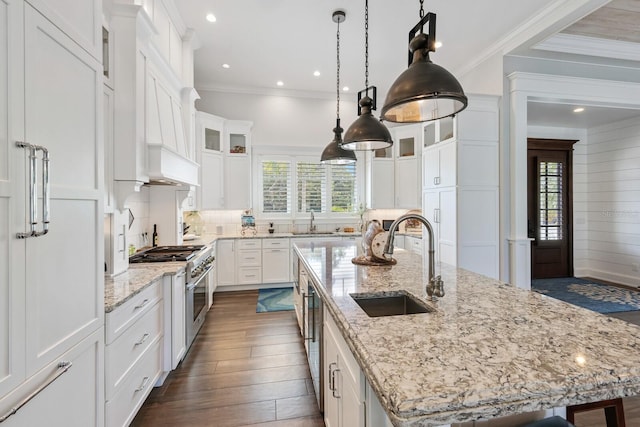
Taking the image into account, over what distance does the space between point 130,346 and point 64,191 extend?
113 centimetres

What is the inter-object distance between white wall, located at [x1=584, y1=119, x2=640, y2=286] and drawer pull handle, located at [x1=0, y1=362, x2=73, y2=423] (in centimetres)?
780

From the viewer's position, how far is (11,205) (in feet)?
2.94

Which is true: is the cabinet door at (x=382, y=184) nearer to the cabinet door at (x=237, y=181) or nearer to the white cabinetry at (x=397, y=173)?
the white cabinetry at (x=397, y=173)

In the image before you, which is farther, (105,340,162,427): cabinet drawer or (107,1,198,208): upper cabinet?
(107,1,198,208): upper cabinet

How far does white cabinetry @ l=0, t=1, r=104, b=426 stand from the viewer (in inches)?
35.2

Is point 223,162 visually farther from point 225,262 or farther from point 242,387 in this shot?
point 242,387

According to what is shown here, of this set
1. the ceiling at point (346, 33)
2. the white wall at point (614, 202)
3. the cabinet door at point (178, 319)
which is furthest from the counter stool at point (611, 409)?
the white wall at point (614, 202)

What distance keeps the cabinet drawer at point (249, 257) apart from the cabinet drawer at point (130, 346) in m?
2.36

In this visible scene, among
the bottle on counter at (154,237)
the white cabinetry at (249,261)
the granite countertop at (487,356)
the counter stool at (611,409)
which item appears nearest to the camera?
the granite countertop at (487,356)

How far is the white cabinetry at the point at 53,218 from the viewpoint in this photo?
89 centimetres

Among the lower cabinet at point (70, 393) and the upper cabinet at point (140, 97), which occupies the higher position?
the upper cabinet at point (140, 97)

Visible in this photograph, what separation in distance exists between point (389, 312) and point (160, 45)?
325 centimetres

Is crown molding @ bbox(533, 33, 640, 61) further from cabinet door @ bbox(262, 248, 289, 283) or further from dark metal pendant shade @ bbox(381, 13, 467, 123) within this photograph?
cabinet door @ bbox(262, 248, 289, 283)

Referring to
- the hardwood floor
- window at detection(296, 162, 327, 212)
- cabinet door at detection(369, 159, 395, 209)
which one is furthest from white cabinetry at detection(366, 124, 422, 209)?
the hardwood floor
